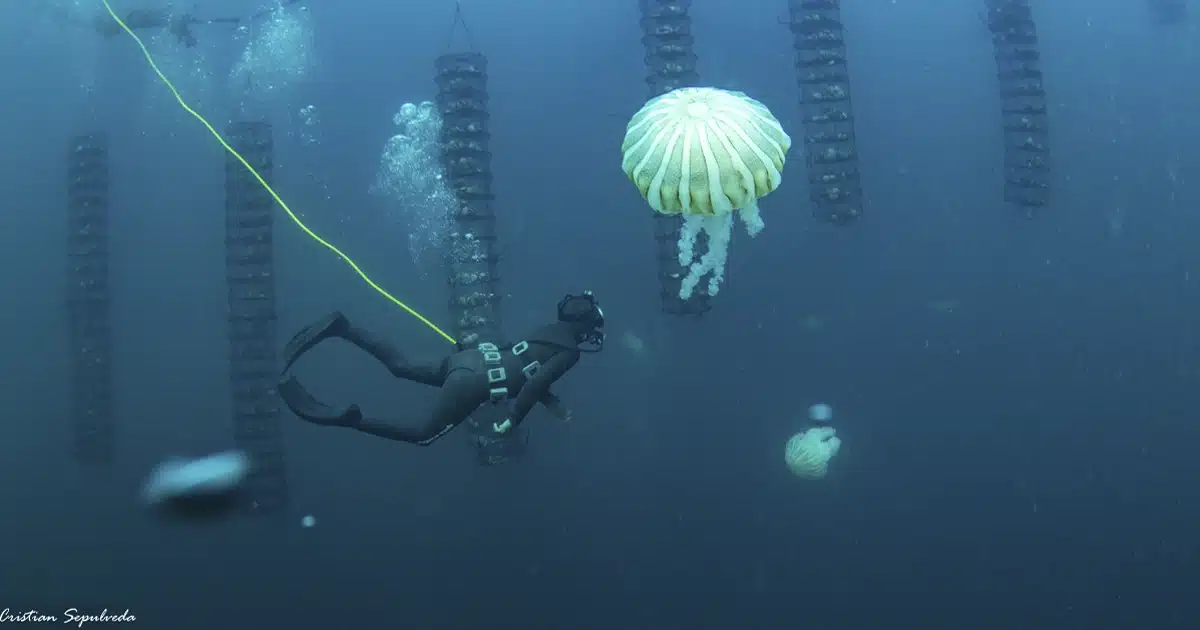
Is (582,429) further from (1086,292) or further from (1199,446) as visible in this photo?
(1199,446)

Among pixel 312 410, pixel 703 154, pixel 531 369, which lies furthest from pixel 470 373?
pixel 703 154

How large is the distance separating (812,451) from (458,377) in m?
5.03

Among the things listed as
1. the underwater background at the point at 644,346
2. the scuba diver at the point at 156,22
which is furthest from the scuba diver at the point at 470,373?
the scuba diver at the point at 156,22

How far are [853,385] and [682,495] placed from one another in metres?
2.68

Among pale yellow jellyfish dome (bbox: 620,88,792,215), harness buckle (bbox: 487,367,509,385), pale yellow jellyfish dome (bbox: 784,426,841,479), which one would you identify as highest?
pale yellow jellyfish dome (bbox: 620,88,792,215)

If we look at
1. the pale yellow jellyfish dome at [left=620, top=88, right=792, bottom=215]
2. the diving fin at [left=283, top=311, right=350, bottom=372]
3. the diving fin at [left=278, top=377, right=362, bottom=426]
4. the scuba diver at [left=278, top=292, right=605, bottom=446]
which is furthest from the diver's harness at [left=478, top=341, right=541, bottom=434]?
the pale yellow jellyfish dome at [left=620, top=88, right=792, bottom=215]

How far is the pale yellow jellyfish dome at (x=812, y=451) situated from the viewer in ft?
28.5

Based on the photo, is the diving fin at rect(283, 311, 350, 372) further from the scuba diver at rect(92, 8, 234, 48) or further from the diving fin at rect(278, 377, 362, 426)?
the scuba diver at rect(92, 8, 234, 48)

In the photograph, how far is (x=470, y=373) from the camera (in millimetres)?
5750

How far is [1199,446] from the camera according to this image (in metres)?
9.41

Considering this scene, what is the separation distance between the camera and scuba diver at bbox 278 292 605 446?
216 inches

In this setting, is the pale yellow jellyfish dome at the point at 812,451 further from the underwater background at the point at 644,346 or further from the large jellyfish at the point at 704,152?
the large jellyfish at the point at 704,152

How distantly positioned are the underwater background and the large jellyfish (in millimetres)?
2490

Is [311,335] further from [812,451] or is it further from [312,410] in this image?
[812,451]
